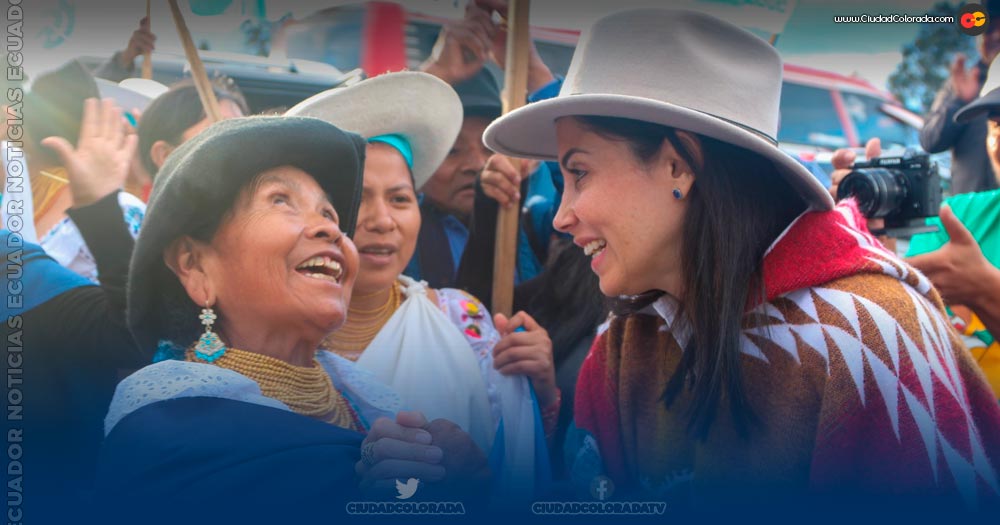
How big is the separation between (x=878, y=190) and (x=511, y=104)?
112cm

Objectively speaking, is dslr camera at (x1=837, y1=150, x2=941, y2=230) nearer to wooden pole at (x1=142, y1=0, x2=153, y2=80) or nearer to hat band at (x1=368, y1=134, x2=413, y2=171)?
hat band at (x1=368, y1=134, x2=413, y2=171)

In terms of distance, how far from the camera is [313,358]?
7.38ft

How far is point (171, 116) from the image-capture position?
7.34 ft

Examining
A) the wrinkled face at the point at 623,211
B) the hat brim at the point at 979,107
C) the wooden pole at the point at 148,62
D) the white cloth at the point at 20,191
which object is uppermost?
the wooden pole at the point at 148,62

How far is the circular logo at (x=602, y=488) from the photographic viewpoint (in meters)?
2.46

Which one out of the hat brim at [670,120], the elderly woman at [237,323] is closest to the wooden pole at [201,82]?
the elderly woman at [237,323]

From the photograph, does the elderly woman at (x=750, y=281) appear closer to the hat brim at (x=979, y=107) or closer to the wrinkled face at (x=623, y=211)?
the wrinkled face at (x=623, y=211)

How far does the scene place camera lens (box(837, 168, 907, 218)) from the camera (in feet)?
8.16

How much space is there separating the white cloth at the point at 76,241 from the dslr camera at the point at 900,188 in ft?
6.70

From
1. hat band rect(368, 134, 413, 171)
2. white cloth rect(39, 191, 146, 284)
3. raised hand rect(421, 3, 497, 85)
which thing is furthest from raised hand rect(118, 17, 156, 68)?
raised hand rect(421, 3, 497, 85)

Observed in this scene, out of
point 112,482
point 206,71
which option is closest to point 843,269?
point 206,71

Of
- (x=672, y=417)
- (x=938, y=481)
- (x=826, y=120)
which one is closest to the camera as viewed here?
(x=938, y=481)

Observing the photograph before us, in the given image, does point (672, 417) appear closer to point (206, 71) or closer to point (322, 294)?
point (322, 294)

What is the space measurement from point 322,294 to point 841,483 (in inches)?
54.5
